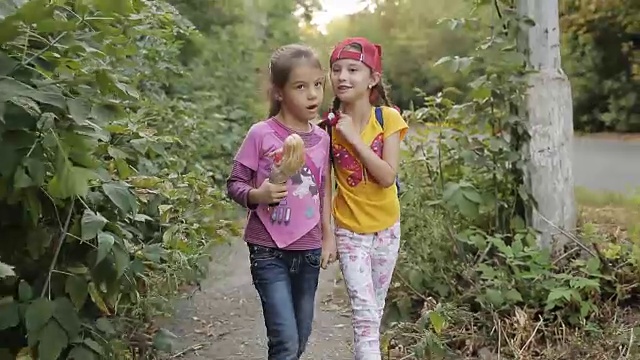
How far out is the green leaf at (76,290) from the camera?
111 inches

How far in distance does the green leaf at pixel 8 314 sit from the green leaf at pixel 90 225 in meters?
0.32

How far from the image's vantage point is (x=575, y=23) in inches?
705

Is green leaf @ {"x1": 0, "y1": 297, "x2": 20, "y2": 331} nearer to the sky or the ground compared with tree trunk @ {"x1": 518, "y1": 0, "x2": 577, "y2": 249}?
nearer to the ground

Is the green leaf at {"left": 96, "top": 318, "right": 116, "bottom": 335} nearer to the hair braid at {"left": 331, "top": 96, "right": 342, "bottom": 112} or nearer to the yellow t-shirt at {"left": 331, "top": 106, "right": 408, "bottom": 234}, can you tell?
the yellow t-shirt at {"left": 331, "top": 106, "right": 408, "bottom": 234}

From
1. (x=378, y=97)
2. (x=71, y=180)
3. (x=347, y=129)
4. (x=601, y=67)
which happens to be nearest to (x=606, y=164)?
(x=601, y=67)

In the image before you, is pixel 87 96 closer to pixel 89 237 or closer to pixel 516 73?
pixel 89 237

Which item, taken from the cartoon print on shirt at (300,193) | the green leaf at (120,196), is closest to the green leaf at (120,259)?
the green leaf at (120,196)

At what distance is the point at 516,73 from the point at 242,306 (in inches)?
95.6

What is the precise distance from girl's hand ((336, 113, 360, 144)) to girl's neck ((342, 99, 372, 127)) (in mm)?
122

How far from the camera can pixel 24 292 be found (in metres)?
2.77

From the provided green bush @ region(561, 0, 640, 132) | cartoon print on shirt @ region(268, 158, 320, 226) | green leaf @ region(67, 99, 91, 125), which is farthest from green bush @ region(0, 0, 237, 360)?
green bush @ region(561, 0, 640, 132)

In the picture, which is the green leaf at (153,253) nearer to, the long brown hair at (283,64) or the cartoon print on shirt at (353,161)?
the long brown hair at (283,64)

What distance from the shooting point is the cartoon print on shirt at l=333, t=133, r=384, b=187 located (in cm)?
370

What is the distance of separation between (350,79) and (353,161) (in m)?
0.36
